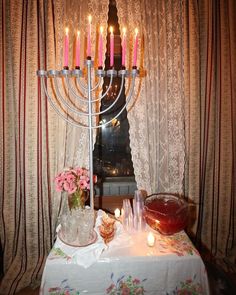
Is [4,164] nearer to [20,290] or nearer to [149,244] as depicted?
[20,290]

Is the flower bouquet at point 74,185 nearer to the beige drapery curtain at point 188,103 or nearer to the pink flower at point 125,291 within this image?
the pink flower at point 125,291

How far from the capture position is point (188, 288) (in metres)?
1.08

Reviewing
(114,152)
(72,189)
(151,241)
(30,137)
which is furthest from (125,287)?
(114,152)

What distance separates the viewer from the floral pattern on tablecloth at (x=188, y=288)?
3.55 feet

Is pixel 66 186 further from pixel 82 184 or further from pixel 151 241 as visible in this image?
pixel 151 241

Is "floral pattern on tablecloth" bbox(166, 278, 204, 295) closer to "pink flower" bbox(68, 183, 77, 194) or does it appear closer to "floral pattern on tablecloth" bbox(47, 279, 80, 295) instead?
"floral pattern on tablecloth" bbox(47, 279, 80, 295)

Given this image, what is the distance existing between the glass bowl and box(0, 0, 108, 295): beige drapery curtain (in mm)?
729

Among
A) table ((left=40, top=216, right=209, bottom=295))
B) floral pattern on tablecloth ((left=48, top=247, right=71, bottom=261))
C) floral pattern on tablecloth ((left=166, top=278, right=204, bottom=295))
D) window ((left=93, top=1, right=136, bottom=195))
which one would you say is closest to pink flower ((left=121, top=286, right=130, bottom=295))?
table ((left=40, top=216, right=209, bottom=295))

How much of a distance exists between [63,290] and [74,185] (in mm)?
481

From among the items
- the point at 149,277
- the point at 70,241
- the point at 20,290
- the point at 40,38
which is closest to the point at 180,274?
the point at 149,277

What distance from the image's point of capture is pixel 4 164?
5.78 feet

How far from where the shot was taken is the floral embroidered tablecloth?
106 cm

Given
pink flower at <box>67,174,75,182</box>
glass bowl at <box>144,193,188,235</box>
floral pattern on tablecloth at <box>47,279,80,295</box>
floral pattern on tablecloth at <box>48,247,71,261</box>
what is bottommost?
floral pattern on tablecloth at <box>47,279,80,295</box>

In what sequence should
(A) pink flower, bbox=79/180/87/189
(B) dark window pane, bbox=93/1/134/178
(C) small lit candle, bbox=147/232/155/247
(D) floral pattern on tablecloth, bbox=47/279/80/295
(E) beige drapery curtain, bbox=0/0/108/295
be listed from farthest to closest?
(B) dark window pane, bbox=93/1/134/178
(E) beige drapery curtain, bbox=0/0/108/295
(A) pink flower, bbox=79/180/87/189
(C) small lit candle, bbox=147/232/155/247
(D) floral pattern on tablecloth, bbox=47/279/80/295
